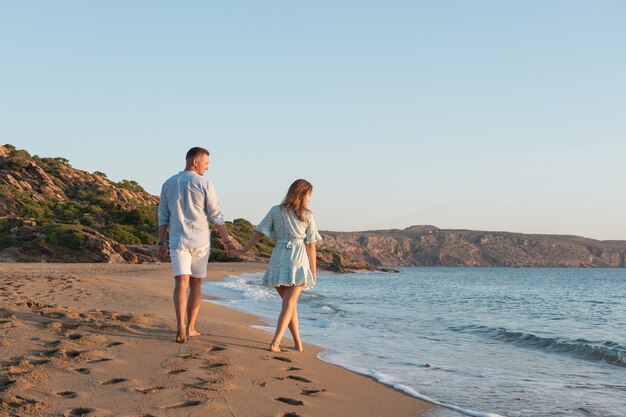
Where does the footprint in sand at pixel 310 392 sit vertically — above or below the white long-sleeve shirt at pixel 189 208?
below

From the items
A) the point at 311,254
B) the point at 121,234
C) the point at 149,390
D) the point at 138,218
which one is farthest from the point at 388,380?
the point at 138,218

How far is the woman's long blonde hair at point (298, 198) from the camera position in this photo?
253 inches

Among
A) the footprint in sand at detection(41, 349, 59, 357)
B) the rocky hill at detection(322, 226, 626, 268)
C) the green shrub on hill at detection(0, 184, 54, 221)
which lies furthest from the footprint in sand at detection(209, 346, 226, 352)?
the rocky hill at detection(322, 226, 626, 268)

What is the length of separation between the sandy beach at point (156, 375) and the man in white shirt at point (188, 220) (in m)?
0.59

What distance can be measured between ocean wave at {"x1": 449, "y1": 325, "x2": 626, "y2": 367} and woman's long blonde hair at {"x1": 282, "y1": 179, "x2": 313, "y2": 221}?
555cm

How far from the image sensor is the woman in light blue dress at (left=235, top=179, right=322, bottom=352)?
6402 millimetres

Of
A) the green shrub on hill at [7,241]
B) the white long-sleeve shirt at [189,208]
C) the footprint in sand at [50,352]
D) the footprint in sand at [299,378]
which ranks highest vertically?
the white long-sleeve shirt at [189,208]

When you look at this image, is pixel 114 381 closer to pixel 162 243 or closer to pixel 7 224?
pixel 162 243

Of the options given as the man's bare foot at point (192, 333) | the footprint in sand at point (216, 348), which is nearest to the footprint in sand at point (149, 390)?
the footprint in sand at point (216, 348)

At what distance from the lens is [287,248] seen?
21.2 ft

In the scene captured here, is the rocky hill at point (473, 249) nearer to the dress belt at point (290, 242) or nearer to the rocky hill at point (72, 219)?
the rocky hill at point (72, 219)

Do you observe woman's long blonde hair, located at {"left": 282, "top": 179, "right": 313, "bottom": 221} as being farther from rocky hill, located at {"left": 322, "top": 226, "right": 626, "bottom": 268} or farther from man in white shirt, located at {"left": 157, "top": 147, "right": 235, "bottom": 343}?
rocky hill, located at {"left": 322, "top": 226, "right": 626, "bottom": 268}

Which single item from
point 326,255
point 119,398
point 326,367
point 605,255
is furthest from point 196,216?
point 605,255

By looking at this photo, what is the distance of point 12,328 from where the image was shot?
6086 mm
